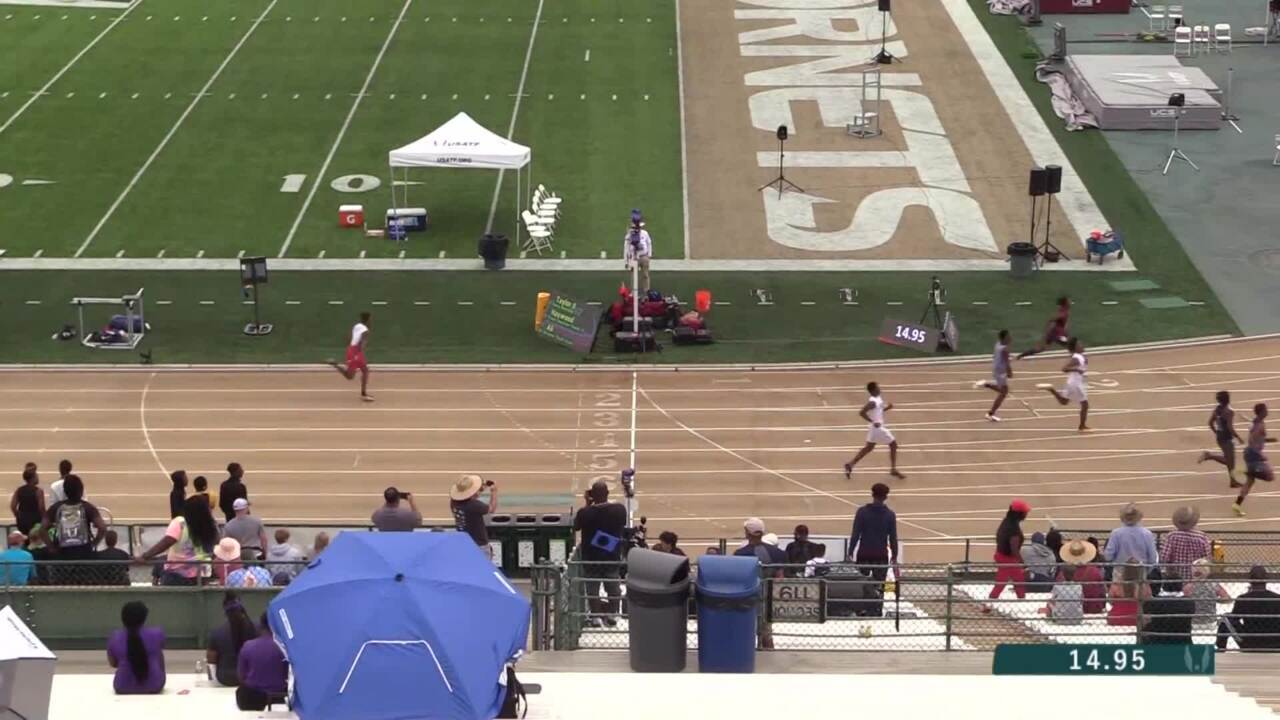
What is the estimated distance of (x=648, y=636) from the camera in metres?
18.5

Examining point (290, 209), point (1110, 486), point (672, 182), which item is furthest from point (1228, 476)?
point (290, 209)

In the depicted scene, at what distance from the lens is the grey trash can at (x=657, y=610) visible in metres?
18.4

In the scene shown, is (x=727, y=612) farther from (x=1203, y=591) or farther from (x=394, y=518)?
(x=394, y=518)

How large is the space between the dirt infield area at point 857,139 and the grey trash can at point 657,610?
69.6 ft

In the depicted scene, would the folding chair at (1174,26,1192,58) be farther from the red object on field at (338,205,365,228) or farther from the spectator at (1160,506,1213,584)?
the spectator at (1160,506,1213,584)

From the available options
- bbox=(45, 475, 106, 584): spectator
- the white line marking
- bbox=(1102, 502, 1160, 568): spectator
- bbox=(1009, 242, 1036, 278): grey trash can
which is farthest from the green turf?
bbox=(1102, 502, 1160, 568): spectator

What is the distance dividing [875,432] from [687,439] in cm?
303

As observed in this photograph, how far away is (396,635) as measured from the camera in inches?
614

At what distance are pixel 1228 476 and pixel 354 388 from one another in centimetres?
1281

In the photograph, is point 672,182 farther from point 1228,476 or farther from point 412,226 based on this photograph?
point 1228,476

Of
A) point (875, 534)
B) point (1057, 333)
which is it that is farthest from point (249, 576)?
point (1057, 333)

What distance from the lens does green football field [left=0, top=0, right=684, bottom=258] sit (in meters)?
40.6

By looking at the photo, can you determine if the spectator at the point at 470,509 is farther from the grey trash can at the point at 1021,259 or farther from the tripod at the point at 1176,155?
the tripod at the point at 1176,155

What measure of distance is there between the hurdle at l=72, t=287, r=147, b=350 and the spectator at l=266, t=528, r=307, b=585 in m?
12.7
